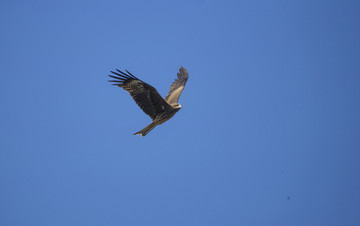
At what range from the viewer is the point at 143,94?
7.36 m

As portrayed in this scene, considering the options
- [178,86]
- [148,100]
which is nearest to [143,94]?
[148,100]

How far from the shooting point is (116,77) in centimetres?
713

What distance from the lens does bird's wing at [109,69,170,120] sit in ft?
23.5

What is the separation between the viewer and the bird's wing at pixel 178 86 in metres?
8.95

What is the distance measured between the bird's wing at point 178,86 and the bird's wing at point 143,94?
128 centimetres

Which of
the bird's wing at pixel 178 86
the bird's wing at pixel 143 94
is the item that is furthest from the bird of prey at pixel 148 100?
the bird's wing at pixel 178 86

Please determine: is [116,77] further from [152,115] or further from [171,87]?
[171,87]

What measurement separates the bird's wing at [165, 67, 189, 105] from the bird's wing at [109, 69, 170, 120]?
1.28 m

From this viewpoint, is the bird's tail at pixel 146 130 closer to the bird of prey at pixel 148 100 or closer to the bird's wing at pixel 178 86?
the bird of prey at pixel 148 100

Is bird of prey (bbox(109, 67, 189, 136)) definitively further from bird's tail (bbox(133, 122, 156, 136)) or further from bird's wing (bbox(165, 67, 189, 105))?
bird's wing (bbox(165, 67, 189, 105))

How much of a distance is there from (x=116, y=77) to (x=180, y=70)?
316 centimetres

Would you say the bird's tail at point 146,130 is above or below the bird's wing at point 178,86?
below

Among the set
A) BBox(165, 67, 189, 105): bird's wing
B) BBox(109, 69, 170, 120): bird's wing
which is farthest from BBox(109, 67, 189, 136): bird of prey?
BBox(165, 67, 189, 105): bird's wing

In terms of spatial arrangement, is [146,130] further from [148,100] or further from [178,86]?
[178,86]
